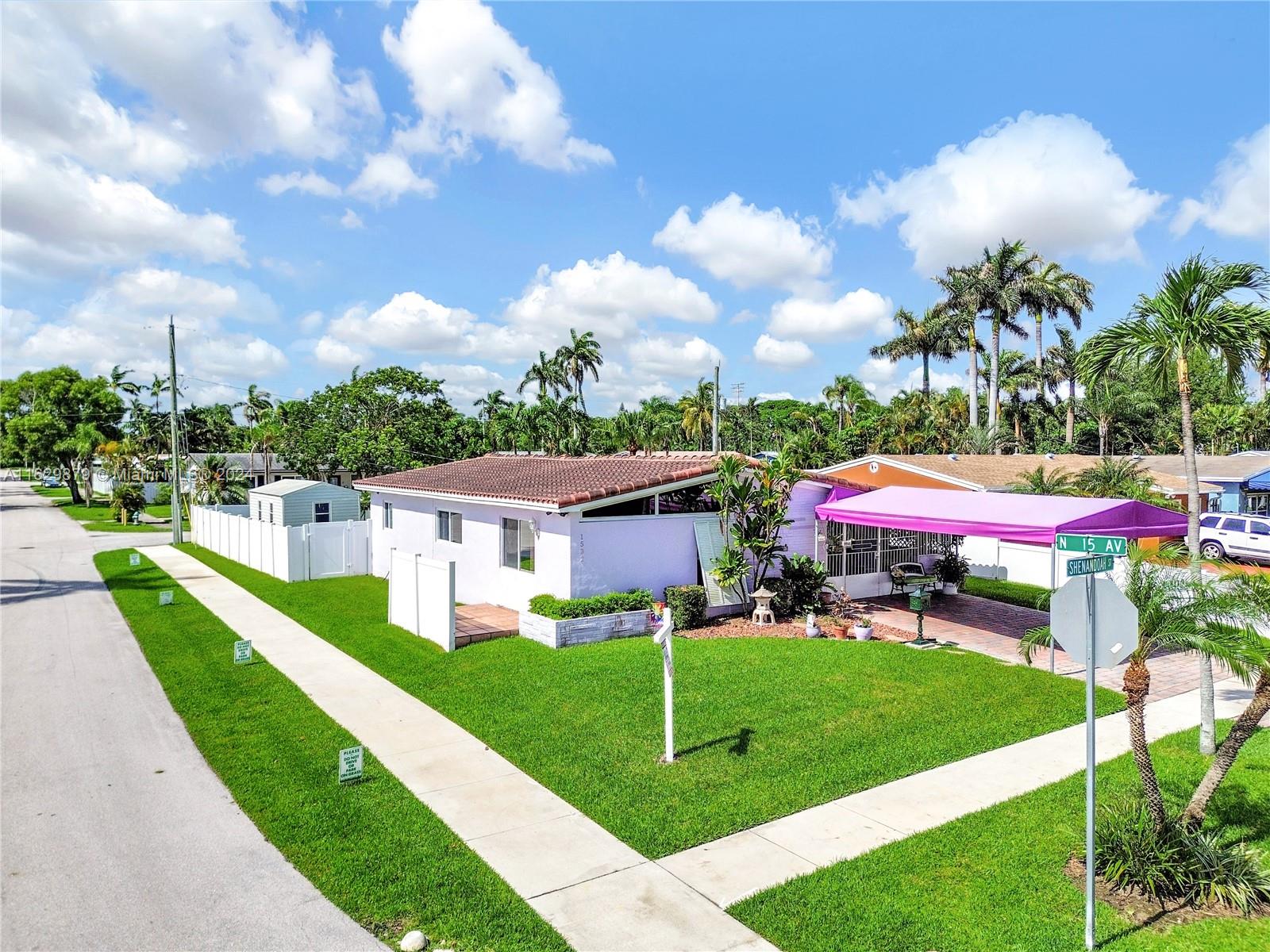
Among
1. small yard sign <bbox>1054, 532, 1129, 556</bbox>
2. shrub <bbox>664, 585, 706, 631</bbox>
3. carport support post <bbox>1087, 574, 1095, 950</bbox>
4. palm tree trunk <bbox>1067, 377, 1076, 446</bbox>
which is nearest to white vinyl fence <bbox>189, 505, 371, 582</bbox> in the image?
shrub <bbox>664, 585, 706, 631</bbox>

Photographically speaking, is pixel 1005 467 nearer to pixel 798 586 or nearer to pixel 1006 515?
pixel 1006 515

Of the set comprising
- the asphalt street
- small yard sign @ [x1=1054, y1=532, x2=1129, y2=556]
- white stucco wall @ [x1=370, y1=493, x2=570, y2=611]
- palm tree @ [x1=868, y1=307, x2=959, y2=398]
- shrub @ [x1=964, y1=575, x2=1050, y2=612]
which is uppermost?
palm tree @ [x1=868, y1=307, x2=959, y2=398]

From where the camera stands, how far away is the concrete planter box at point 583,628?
1373 centimetres

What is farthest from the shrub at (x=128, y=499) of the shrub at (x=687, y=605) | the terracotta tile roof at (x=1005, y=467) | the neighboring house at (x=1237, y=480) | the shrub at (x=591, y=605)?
the neighboring house at (x=1237, y=480)

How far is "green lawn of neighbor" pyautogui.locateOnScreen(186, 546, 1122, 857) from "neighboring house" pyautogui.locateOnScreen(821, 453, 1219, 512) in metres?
14.4

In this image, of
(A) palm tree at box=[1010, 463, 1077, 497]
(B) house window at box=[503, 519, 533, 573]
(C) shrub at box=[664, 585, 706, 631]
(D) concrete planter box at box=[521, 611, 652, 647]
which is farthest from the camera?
(A) palm tree at box=[1010, 463, 1077, 497]

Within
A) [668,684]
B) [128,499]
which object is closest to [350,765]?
[668,684]

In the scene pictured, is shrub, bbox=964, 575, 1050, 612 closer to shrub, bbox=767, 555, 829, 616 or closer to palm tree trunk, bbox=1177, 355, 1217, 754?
shrub, bbox=767, 555, 829, 616

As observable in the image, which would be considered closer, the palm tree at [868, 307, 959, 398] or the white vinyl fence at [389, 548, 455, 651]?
the white vinyl fence at [389, 548, 455, 651]

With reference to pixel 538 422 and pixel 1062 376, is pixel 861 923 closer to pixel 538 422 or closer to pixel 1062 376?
pixel 538 422

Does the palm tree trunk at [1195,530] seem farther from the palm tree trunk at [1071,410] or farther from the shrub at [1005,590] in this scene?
the palm tree trunk at [1071,410]

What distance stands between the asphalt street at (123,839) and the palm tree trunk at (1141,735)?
623 centimetres

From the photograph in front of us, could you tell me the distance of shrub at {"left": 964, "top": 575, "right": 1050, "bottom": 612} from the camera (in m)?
19.4

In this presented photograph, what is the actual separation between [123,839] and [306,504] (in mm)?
23223
